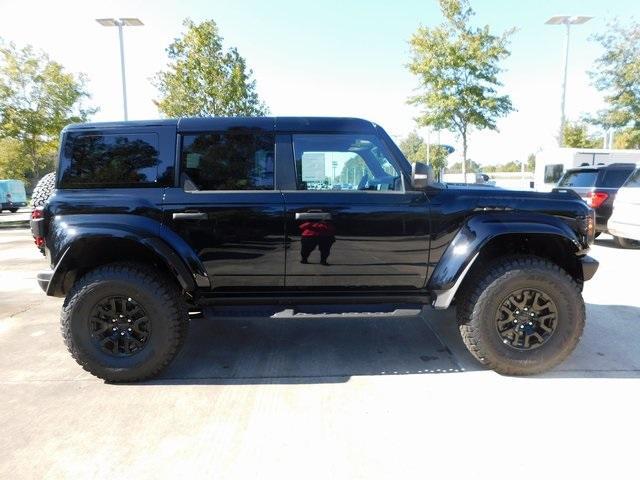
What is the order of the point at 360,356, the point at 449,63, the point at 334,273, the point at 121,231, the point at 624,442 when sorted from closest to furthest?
1. the point at 624,442
2. the point at 121,231
3. the point at 334,273
4. the point at 360,356
5. the point at 449,63

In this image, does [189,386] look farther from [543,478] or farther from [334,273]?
[543,478]

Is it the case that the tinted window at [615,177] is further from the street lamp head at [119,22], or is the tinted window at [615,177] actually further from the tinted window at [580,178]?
the street lamp head at [119,22]

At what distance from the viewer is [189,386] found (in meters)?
2.99

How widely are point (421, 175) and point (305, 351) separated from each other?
1.81 metres

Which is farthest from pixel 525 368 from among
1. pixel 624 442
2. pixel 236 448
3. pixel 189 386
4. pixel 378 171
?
pixel 189 386

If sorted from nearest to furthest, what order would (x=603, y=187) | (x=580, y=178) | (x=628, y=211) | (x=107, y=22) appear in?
(x=628, y=211)
(x=603, y=187)
(x=580, y=178)
(x=107, y=22)

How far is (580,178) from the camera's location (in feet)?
30.1

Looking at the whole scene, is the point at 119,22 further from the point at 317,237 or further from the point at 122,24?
the point at 317,237

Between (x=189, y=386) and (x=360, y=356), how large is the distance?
1396 millimetres

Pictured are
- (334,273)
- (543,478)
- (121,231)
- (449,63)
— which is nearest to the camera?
(543,478)

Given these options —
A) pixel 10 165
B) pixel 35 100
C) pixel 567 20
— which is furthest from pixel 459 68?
pixel 10 165

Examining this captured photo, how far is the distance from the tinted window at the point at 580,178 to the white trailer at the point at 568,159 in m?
4.78

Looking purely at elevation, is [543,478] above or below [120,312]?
below

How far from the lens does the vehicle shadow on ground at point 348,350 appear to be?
10.3ft
